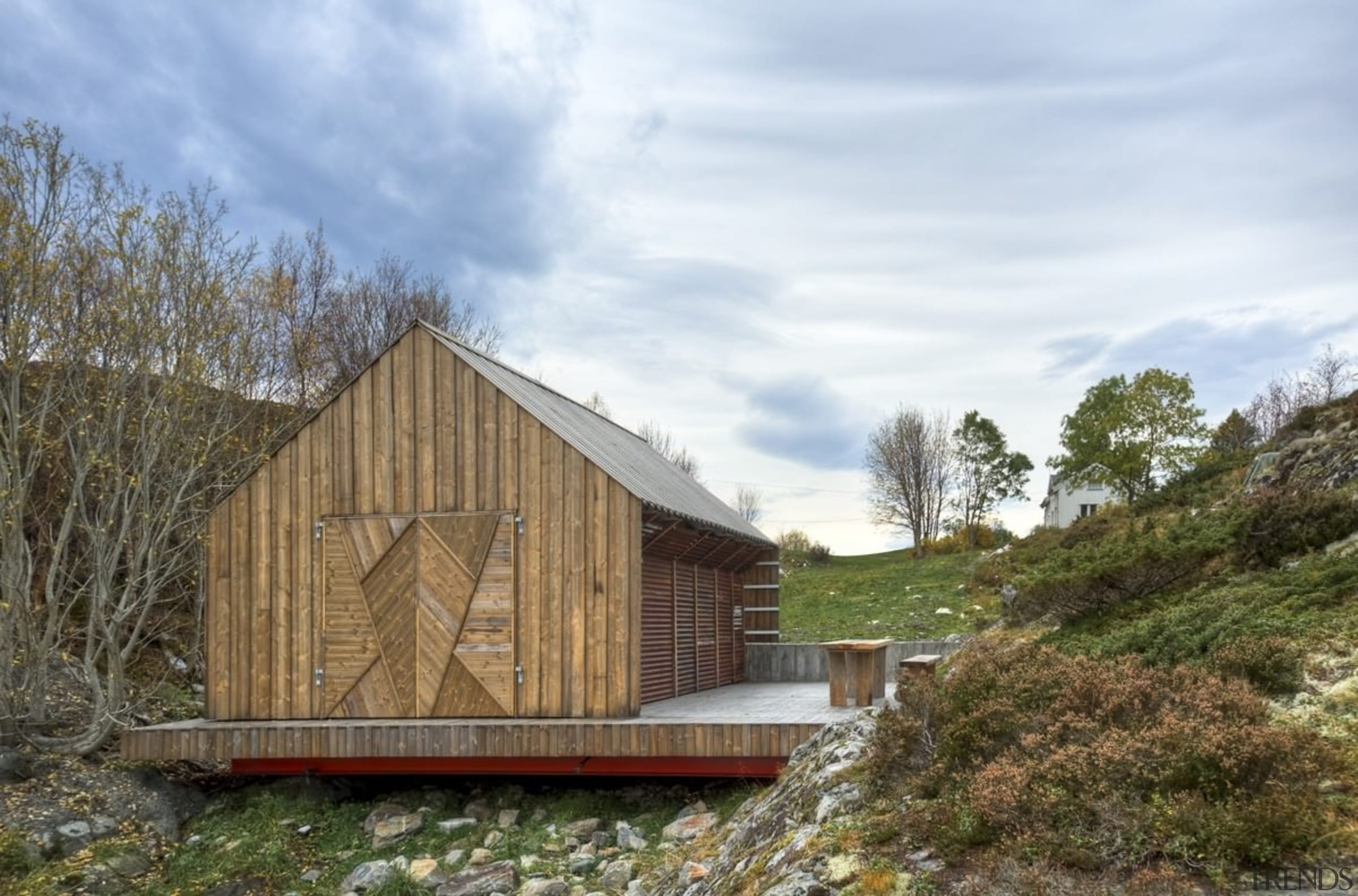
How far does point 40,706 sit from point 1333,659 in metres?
12.9

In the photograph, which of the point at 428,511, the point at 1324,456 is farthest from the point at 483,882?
the point at 1324,456

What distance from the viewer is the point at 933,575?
33.9m

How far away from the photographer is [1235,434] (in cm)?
4000

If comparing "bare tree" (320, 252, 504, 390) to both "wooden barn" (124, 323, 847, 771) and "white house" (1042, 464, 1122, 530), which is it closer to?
"wooden barn" (124, 323, 847, 771)

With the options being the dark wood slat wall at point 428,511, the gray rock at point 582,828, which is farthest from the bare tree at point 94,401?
the gray rock at point 582,828

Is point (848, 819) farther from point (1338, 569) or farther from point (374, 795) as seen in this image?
point (374, 795)

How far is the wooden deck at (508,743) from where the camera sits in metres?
11.1

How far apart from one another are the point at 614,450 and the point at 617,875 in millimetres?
7139

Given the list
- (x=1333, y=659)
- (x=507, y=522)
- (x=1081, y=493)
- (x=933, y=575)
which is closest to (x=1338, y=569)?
(x=1333, y=659)

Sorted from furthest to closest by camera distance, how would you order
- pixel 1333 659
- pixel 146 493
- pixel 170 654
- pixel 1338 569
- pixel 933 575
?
pixel 933 575 < pixel 170 654 < pixel 146 493 < pixel 1338 569 < pixel 1333 659

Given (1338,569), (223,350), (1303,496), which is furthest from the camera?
(223,350)

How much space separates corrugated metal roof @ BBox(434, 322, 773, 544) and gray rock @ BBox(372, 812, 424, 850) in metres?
4.14

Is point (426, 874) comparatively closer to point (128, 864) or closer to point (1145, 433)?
point (128, 864)

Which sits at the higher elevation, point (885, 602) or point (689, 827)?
point (885, 602)
